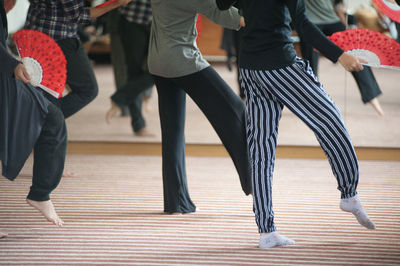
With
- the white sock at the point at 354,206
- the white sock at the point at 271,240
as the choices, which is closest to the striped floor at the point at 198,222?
the white sock at the point at 271,240

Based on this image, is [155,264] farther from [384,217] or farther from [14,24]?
[14,24]

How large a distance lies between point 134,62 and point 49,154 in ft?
6.88

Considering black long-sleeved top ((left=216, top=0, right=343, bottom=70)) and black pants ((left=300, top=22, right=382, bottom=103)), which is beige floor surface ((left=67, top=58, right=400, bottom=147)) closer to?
black pants ((left=300, top=22, right=382, bottom=103))

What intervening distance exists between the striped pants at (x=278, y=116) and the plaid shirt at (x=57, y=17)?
3.99 ft

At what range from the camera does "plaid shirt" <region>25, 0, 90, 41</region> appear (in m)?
3.30

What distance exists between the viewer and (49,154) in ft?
8.86

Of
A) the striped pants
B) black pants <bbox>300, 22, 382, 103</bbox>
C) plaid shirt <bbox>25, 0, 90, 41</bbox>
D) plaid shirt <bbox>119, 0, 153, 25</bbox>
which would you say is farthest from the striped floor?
plaid shirt <bbox>119, 0, 153, 25</bbox>

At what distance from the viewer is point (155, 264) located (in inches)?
96.9

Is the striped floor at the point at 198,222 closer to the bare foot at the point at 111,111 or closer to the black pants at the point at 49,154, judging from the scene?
the black pants at the point at 49,154

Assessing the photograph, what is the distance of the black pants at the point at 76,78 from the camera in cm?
348

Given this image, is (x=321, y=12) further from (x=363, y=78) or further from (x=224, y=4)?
(x=224, y=4)

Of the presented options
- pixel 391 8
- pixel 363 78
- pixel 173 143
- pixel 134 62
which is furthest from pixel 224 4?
pixel 134 62

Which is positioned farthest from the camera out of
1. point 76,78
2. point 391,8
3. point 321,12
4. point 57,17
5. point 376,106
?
point 376,106

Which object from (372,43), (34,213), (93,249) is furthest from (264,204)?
(34,213)
